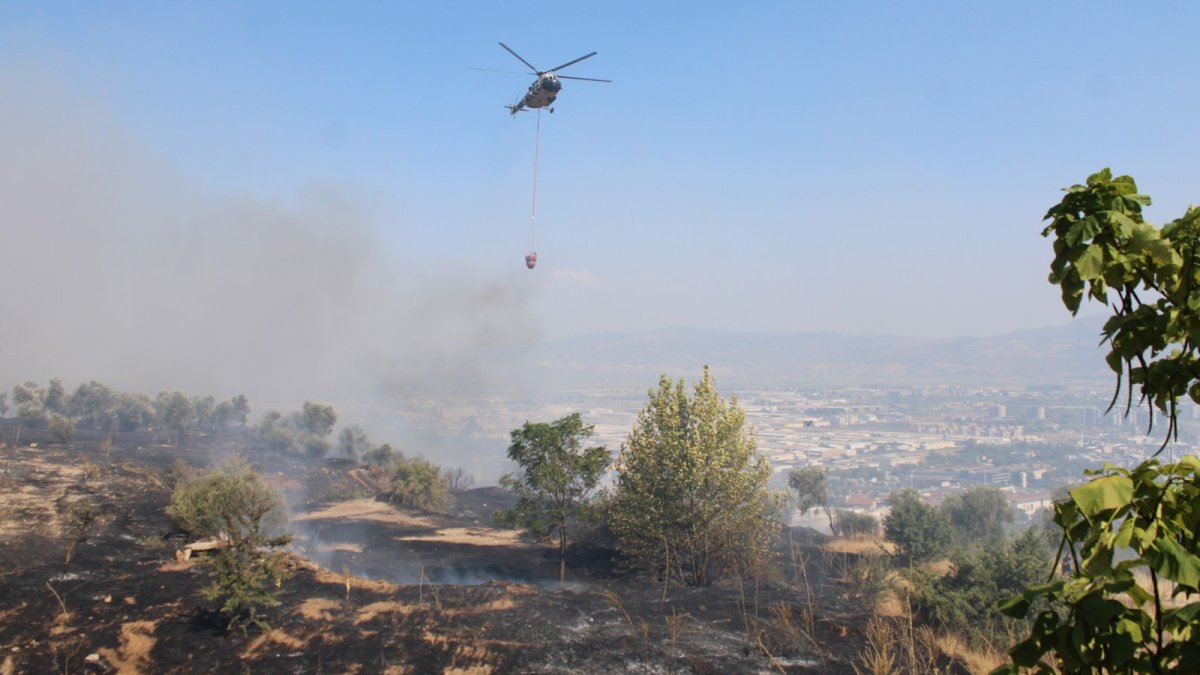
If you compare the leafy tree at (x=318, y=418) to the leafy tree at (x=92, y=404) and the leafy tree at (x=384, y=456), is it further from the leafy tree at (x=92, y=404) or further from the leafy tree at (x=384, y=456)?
the leafy tree at (x=92, y=404)

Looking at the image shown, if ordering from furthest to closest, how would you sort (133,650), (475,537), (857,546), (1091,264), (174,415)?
(174,415) < (857,546) < (475,537) < (133,650) < (1091,264)

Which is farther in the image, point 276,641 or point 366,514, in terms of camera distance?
point 366,514

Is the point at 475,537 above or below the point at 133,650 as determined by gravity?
below

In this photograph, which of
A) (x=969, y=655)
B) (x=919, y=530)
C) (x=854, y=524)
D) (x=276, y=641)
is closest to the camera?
(x=969, y=655)

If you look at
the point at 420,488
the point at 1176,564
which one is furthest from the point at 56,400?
the point at 1176,564

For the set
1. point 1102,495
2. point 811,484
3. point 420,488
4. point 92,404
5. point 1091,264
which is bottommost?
point 811,484

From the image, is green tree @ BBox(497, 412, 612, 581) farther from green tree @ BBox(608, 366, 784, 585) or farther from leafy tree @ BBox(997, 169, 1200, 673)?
leafy tree @ BBox(997, 169, 1200, 673)

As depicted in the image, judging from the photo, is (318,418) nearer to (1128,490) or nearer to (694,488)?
(694,488)
